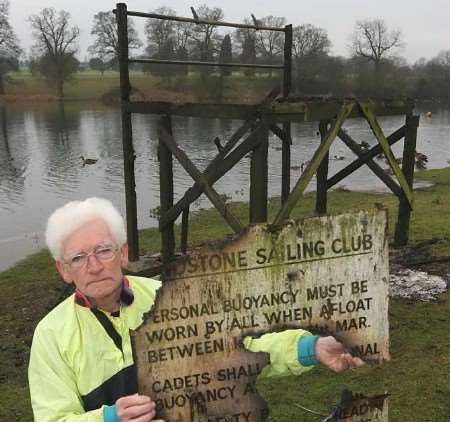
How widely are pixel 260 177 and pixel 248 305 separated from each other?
9.56ft

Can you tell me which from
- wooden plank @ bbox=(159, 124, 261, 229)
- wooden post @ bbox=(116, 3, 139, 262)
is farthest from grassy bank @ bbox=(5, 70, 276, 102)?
wooden plank @ bbox=(159, 124, 261, 229)

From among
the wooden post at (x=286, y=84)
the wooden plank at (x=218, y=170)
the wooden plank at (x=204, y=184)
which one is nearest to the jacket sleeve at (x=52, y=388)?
the wooden plank at (x=218, y=170)

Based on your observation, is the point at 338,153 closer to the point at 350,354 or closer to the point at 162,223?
the point at 162,223

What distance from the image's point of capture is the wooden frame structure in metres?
4.77

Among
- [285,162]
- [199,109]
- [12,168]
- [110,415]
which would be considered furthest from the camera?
[12,168]

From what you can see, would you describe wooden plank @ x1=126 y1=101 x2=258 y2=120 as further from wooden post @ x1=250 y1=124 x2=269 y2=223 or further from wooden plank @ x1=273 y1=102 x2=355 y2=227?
wooden plank @ x1=273 y1=102 x2=355 y2=227

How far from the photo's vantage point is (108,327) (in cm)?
200

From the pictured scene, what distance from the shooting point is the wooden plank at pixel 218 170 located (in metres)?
4.76

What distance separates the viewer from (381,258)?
7.10ft

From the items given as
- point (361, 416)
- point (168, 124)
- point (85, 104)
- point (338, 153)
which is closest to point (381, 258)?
point (361, 416)

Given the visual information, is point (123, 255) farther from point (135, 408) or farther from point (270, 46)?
point (270, 46)

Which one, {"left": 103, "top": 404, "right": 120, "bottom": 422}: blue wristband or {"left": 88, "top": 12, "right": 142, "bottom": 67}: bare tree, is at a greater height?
{"left": 88, "top": 12, "right": 142, "bottom": 67}: bare tree

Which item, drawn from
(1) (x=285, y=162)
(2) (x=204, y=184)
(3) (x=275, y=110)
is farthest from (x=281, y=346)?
(1) (x=285, y=162)

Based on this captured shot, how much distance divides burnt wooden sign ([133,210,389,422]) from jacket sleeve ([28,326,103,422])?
9.6 inches
